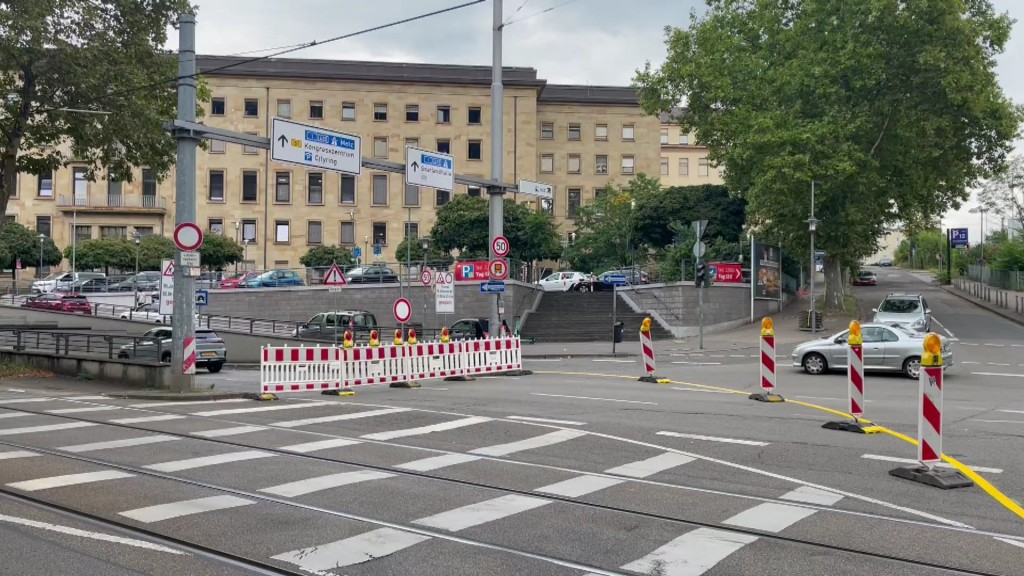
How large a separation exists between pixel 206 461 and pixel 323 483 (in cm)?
205

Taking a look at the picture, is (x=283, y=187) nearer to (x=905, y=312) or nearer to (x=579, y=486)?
(x=905, y=312)

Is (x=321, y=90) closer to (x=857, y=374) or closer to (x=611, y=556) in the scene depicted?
(x=857, y=374)

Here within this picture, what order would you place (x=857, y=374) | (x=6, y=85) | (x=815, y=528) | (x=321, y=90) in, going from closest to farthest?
(x=815, y=528) < (x=857, y=374) < (x=6, y=85) < (x=321, y=90)

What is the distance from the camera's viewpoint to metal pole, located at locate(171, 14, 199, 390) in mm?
18578

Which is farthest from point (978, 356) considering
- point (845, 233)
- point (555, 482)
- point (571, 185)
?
point (571, 185)

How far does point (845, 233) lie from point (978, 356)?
14369mm

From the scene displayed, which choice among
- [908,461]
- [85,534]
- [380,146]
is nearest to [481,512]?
[85,534]

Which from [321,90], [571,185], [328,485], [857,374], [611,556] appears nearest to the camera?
[611,556]

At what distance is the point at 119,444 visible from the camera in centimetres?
1197

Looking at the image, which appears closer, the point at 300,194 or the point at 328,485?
the point at 328,485

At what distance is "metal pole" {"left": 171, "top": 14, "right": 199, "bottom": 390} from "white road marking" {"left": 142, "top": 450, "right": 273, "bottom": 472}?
8.22 metres

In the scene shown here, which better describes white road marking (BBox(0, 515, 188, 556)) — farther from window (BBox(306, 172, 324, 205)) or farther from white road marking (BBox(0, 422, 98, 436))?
window (BBox(306, 172, 324, 205))

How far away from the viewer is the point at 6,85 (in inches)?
1014

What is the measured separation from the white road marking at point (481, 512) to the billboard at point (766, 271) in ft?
120
